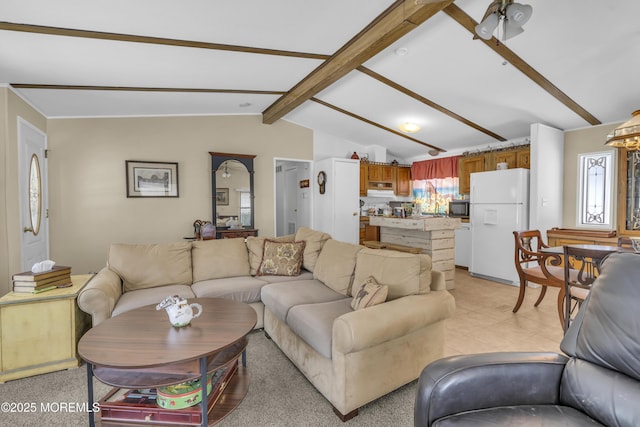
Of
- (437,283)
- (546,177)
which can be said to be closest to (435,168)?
(546,177)

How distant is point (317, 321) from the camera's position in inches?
81.3

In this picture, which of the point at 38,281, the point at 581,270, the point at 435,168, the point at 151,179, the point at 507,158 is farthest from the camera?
the point at 435,168

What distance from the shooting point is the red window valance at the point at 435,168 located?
20.4 feet

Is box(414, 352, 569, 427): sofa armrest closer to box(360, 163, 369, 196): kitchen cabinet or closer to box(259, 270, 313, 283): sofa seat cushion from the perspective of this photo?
box(259, 270, 313, 283): sofa seat cushion

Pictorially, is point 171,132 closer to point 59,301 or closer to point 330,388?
point 59,301

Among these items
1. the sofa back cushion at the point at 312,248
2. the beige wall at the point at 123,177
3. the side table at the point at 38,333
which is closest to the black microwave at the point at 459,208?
the beige wall at the point at 123,177

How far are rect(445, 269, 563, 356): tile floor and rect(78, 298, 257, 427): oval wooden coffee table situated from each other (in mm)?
1739

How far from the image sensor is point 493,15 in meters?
1.99

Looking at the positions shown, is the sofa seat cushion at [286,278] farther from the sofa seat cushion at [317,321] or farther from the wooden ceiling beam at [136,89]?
the wooden ceiling beam at [136,89]

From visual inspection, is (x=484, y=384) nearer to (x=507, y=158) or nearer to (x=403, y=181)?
(x=507, y=158)

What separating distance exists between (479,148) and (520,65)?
2778mm

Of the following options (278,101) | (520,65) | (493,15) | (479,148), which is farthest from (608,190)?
(278,101)

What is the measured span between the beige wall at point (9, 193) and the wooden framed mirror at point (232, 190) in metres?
2.43

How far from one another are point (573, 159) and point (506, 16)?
3.82 m
